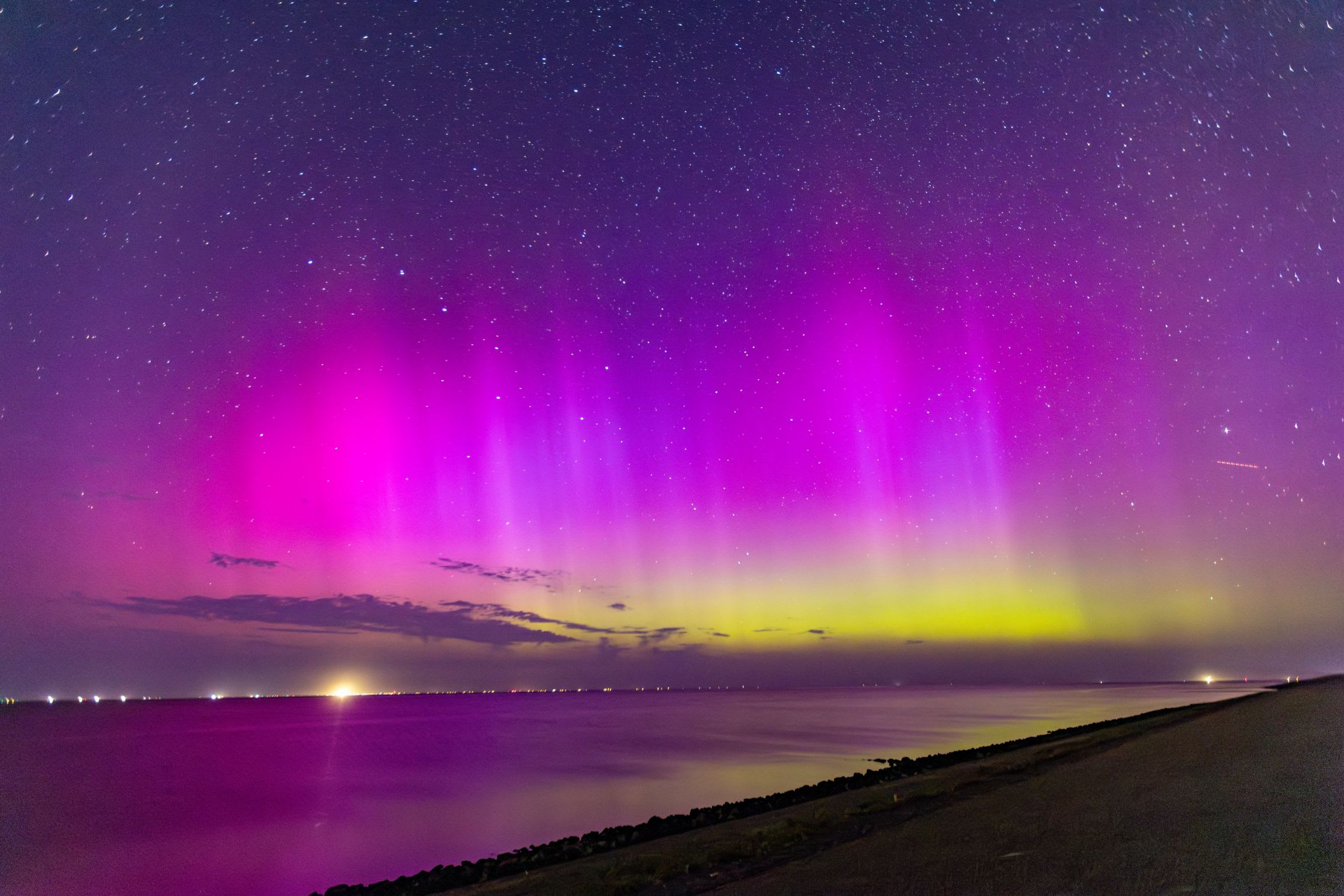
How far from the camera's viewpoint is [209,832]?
21.5m

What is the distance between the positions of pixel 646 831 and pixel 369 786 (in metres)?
19.1

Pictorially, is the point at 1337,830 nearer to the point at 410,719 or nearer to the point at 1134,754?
the point at 1134,754

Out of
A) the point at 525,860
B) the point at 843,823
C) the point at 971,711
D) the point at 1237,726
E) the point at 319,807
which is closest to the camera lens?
the point at 843,823

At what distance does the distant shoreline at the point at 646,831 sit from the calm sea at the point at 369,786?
2720 mm

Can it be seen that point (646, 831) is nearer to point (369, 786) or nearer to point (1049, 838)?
point (1049, 838)

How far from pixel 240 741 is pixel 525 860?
2103 inches

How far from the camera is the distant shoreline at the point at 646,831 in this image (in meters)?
12.7

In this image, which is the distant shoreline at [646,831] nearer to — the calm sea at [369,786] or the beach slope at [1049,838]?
the beach slope at [1049,838]

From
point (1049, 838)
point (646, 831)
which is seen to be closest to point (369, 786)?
point (646, 831)

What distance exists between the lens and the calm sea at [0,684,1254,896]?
690 inches

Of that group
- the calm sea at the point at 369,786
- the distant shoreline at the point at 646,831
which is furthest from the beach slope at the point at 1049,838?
the calm sea at the point at 369,786

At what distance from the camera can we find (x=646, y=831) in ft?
49.8

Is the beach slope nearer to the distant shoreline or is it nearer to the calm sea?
the distant shoreline

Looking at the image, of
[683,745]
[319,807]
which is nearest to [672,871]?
[319,807]
